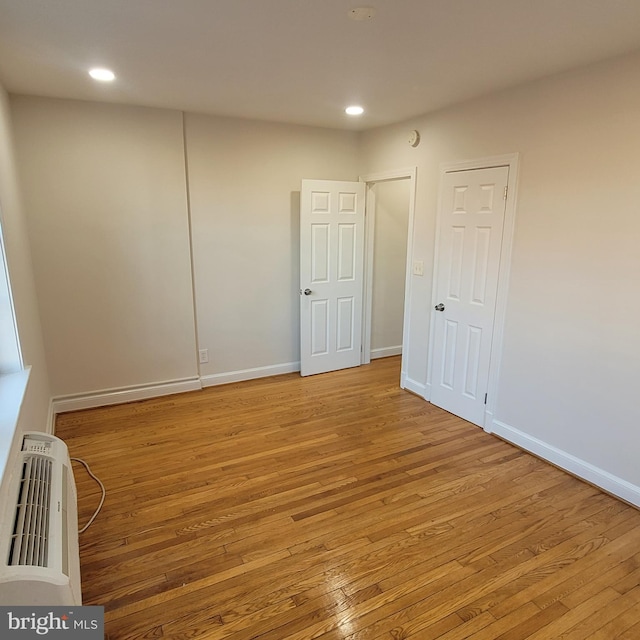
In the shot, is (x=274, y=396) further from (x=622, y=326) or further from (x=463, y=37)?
(x=463, y=37)

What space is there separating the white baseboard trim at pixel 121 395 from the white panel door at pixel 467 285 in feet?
7.89

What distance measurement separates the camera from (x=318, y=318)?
4.53 m

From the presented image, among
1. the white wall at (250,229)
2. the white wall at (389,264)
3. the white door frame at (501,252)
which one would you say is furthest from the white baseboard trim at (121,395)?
the white door frame at (501,252)

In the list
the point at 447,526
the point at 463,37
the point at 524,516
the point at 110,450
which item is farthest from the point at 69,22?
the point at 524,516

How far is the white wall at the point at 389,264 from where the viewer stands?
479cm

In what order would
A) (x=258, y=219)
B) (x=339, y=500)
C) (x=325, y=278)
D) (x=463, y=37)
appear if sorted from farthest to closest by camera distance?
(x=325, y=278)
(x=258, y=219)
(x=339, y=500)
(x=463, y=37)

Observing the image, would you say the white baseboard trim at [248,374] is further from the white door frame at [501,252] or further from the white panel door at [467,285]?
the white door frame at [501,252]

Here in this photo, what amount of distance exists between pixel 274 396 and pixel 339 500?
1.66 meters

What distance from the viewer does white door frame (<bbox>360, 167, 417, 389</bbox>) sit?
12.9 ft

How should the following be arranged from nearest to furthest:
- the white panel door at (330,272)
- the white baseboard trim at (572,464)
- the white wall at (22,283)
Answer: the white wall at (22,283), the white baseboard trim at (572,464), the white panel door at (330,272)

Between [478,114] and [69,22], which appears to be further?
[478,114]

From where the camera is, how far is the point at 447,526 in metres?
2.30

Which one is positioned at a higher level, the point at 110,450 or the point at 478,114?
the point at 478,114

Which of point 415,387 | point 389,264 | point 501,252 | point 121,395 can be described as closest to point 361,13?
point 501,252
